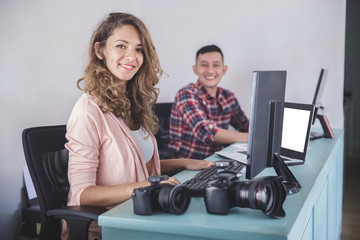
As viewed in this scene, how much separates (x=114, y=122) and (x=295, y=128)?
0.88 metres

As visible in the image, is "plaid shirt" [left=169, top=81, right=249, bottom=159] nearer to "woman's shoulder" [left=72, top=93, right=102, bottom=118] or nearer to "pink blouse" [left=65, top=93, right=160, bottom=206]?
"pink blouse" [left=65, top=93, right=160, bottom=206]

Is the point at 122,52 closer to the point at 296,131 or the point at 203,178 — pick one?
the point at 203,178

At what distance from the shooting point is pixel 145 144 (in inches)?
78.6

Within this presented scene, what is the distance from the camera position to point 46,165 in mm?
1711

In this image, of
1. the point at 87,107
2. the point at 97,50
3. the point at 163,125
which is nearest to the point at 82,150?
the point at 87,107

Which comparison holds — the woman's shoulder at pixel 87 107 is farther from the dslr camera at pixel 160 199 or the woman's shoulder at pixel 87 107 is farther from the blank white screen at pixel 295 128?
the blank white screen at pixel 295 128

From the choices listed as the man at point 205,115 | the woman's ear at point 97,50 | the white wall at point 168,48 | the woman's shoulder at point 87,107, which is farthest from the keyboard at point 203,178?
the white wall at point 168,48

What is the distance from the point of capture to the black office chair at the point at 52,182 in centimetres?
150

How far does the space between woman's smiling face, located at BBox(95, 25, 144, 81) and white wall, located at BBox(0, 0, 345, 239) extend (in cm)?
104

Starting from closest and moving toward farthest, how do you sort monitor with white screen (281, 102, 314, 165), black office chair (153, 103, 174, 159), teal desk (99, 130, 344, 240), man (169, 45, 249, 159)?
teal desk (99, 130, 344, 240)
monitor with white screen (281, 102, 314, 165)
man (169, 45, 249, 159)
black office chair (153, 103, 174, 159)

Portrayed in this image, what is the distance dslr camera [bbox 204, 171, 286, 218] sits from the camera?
3.75ft

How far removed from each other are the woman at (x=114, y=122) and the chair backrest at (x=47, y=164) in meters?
0.08

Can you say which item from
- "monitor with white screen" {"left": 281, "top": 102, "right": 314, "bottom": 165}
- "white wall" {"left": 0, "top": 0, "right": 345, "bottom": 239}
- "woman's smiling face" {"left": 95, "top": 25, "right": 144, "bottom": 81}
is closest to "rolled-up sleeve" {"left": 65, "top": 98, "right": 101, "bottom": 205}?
"woman's smiling face" {"left": 95, "top": 25, "right": 144, "bottom": 81}

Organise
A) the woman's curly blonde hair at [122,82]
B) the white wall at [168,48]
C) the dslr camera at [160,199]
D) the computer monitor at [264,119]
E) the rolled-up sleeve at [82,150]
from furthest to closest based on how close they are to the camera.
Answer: the white wall at [168,48], the woman's curly blonde hair at [122,82], the rolled-up sleeve at [82,150], the computer monitor at [264,119], the dslr camera at [160,199]
